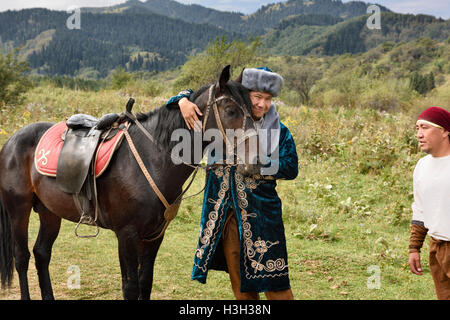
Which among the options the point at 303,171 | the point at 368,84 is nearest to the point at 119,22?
the point at 368,84

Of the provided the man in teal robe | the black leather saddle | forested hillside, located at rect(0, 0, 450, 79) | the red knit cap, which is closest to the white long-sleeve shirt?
the red knit cap

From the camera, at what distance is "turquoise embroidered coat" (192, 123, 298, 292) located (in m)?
2.55

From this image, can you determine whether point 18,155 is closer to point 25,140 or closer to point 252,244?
point 25,140

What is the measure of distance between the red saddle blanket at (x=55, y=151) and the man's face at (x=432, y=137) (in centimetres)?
210

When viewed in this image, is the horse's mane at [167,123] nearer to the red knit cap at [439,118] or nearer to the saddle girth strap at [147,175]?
the saddle girth strap at [147,175]

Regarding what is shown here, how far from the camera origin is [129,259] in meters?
2.83

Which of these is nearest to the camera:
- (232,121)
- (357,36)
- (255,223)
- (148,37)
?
(232,121)

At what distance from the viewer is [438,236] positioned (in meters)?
2.29

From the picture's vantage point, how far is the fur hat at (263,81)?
8.07 ft

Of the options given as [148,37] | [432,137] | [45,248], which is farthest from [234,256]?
[148,37]

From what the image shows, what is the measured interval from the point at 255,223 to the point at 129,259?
3.25 feet

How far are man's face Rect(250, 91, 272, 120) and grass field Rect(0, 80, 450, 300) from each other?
2.36 meters

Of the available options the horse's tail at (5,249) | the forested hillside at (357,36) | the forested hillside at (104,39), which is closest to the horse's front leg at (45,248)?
the horse's tail at (5,249)

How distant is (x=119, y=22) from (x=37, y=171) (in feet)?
541
